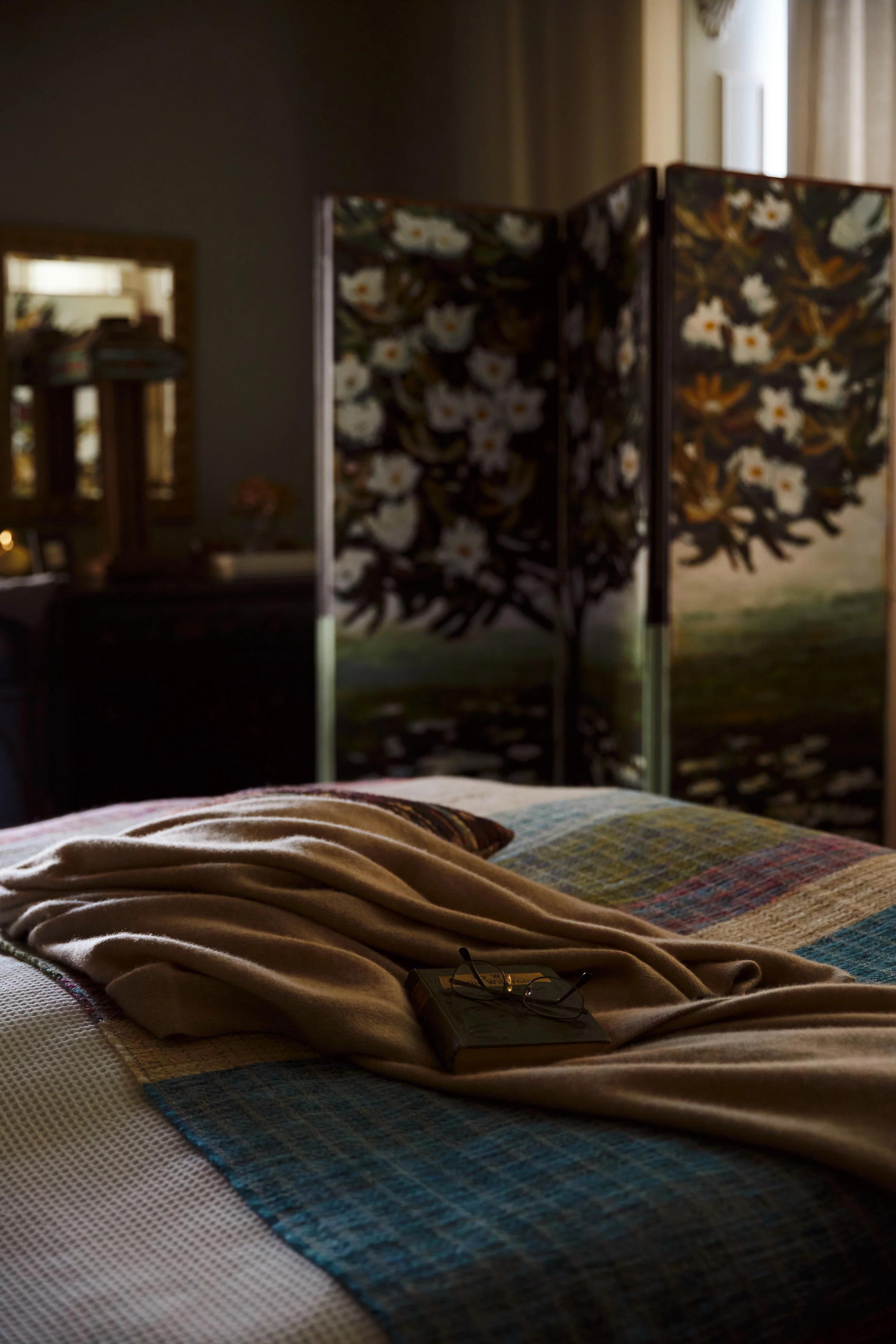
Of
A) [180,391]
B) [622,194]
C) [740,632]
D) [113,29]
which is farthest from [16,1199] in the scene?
[113,29]

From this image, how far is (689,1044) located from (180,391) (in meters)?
3.32

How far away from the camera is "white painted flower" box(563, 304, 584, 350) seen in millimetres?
2984

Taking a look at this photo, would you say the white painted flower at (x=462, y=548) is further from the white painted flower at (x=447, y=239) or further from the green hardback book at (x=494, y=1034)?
the green hardback book at (x=494, y=1034)

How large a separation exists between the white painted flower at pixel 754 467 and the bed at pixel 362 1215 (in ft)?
6.80

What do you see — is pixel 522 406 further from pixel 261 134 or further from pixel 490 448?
pixel 261 134

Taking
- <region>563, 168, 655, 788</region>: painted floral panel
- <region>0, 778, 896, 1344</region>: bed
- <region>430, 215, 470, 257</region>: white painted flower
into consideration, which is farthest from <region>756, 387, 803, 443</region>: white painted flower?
<region>0, 778, 896, 1344</region>: bed

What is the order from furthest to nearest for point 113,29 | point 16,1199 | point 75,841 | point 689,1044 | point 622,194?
point 113,29
point 622,194
point 75,841
point 689,1044
point 16,1199

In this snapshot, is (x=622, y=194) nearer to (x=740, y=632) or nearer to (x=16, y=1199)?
(x=740, y=632)

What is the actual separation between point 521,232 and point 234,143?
141cm

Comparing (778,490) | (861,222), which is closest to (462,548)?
(778,490)

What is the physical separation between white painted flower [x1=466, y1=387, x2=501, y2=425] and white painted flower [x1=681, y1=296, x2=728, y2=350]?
48cm

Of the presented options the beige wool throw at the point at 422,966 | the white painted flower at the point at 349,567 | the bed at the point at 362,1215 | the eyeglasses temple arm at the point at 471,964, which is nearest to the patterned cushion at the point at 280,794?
the beige wool throw at the point at 422,966

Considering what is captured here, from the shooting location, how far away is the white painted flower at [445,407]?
2.95 meters

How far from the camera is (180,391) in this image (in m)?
3.94
